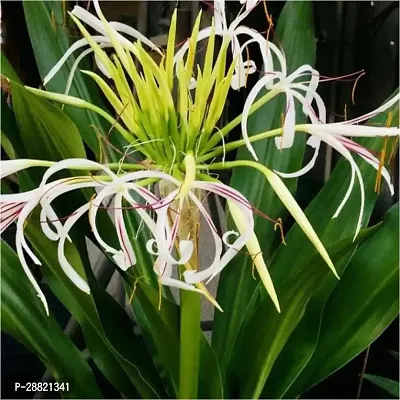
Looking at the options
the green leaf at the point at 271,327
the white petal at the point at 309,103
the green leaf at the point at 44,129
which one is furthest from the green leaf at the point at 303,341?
the green leaf at the point at 44,129

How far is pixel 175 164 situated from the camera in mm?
389

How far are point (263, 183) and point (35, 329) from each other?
27cm

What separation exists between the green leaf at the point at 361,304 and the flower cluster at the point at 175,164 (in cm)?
13

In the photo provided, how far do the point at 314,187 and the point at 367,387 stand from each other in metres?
0.29

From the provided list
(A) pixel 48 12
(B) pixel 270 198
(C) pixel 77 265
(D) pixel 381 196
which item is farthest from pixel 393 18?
(C) pixel 77 265

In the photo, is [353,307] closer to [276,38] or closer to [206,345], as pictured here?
[206,345]

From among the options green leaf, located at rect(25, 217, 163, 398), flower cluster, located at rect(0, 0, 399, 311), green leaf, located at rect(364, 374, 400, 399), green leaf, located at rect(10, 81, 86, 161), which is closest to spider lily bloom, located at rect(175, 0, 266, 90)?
flower cluster, located at rect(0, 0, 399, 311)

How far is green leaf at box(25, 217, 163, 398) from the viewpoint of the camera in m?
0.49

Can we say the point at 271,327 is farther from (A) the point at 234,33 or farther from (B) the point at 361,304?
(A) the point at 234,33

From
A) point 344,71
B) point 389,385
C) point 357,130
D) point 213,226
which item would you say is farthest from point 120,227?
point 344,71

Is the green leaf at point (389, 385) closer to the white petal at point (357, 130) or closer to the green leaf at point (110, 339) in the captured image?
the green leaf at point (110, 339)

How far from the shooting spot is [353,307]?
1.71ft

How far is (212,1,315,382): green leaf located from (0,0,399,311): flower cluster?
17cm

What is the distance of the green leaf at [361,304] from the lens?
499 millimetres
